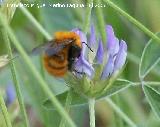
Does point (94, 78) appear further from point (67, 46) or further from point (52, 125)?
point (52, 125)

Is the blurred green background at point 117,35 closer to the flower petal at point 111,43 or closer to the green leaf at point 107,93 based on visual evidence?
the green leaf at point 107,93

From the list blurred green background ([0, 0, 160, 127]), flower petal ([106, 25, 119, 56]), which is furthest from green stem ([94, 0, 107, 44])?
blurred green background ([0, 0, 160, 127])

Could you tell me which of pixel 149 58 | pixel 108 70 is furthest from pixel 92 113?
pixel 149 58

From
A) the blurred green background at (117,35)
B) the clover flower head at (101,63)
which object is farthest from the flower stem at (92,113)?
the blurred green background at (117,35)

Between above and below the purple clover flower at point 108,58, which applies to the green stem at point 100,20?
above

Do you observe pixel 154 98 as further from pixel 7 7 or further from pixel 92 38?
A: pixel 7 7

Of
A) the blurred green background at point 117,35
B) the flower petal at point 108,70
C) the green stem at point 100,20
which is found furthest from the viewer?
the blurred green background at point 117,35

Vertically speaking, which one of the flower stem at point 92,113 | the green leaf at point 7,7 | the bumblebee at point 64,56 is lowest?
the flower stem at point 92,113

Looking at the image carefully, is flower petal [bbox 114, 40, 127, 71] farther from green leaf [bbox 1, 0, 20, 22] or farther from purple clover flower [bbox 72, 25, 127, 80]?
green leaf [bbox 1, 0, 20, 22]

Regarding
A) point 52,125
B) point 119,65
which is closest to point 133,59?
point 52,125
